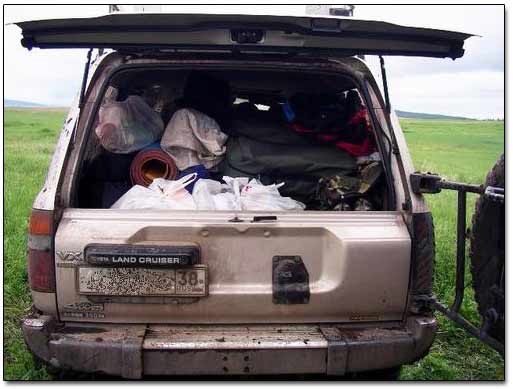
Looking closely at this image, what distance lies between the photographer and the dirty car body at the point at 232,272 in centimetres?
279

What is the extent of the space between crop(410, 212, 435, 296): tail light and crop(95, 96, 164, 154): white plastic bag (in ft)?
5.82

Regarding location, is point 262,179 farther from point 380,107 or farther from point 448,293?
point 448,293

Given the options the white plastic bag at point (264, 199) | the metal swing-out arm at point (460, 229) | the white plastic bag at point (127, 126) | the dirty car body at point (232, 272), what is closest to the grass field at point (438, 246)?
the metal swing-out arm at point (460, 229)

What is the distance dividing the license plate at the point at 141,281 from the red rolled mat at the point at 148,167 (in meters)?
0.94

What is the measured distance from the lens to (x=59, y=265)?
2887mm

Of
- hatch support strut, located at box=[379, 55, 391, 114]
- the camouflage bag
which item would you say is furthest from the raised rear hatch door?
the camouflage bag

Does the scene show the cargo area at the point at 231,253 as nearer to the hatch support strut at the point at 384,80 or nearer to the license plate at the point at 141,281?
the license plate at the point at 141,281

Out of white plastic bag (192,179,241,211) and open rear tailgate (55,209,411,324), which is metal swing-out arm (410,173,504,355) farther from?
white plastic bag (192,179,241,211)

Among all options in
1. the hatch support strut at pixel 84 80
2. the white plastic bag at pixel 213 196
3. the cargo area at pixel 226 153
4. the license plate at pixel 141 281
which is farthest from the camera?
the cargo area at pixel 226 153

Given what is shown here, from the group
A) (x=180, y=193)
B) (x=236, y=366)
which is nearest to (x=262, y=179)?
(x=180, y=193)

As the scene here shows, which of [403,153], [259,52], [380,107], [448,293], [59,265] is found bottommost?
[448,293]

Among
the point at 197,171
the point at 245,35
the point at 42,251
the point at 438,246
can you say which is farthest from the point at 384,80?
the point at 438,246

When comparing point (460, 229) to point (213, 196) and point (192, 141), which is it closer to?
point (213, 196)

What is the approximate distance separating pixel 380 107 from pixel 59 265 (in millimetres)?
1854
